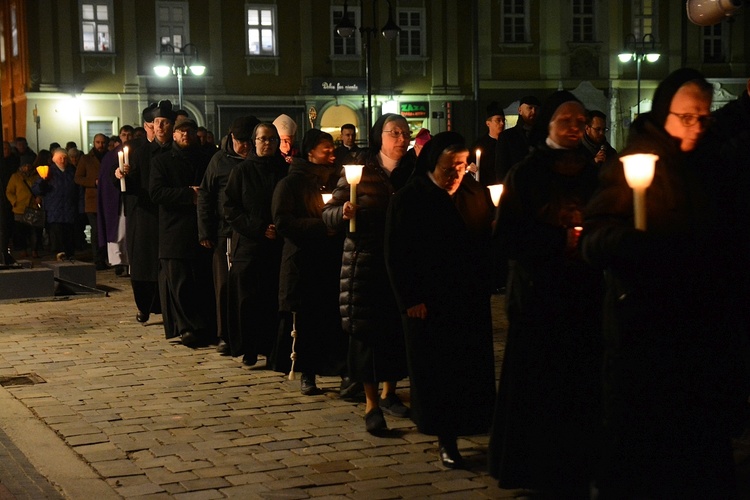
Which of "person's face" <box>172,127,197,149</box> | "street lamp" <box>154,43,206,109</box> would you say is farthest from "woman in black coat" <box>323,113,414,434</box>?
"street lamp" <box>154,43,206,109</box>

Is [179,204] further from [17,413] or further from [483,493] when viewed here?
[483,493]

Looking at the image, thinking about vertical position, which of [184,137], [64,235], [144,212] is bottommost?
[64,235]

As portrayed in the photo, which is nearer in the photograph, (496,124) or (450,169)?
(450,169)

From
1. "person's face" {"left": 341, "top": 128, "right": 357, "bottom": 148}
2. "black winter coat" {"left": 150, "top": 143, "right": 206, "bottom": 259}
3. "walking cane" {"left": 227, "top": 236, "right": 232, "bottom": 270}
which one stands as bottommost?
"walking cane" {"left": 227, "top": 236, "right": 232, "bottom": 270}

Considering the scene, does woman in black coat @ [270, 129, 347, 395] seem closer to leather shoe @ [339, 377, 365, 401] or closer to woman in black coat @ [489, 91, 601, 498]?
leather shoe @ [339, 377, 365, 401]

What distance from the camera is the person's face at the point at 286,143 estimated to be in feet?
33.7

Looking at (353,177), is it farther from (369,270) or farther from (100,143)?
(100,143)

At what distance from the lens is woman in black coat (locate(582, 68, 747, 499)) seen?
5129 mm

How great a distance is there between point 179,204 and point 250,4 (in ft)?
108

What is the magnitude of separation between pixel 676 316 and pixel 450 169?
196 cm

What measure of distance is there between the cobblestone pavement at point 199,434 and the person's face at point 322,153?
164cm

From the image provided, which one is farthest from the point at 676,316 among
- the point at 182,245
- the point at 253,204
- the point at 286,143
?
the point at 182,245

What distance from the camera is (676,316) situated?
16.8 feet

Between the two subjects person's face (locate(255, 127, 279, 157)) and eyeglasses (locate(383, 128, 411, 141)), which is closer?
eyeglasses (locate(383, 128, 411, 141))
